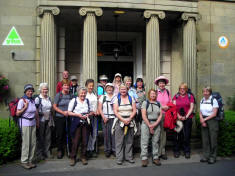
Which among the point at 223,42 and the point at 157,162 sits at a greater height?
the point at 223,42

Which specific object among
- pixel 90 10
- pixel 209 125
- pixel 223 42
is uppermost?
pixel 90 10

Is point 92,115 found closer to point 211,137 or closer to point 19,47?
point 211,137

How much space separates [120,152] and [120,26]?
611 centimetres

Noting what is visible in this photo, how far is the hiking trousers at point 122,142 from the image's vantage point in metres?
5.79

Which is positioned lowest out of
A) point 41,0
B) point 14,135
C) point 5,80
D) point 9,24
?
point 14,135

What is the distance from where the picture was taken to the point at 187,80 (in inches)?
333

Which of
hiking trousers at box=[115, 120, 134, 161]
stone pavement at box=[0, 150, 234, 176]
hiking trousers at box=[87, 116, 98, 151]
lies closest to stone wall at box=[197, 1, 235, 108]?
stone pavement at box=[0, 150, 234, 176]

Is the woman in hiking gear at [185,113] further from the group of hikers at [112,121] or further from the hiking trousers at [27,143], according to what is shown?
the hiking trousers at [27,143]

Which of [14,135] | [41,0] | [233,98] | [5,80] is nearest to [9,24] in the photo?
[41,0]

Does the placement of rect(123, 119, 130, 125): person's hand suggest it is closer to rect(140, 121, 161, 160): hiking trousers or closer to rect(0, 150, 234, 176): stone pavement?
rect(140, 121, 161, 160): hiking trousers

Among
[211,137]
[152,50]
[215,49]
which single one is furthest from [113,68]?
[211,137]

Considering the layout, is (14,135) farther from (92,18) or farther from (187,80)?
(187,80)

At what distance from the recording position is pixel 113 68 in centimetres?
1077

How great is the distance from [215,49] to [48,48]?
648cm
